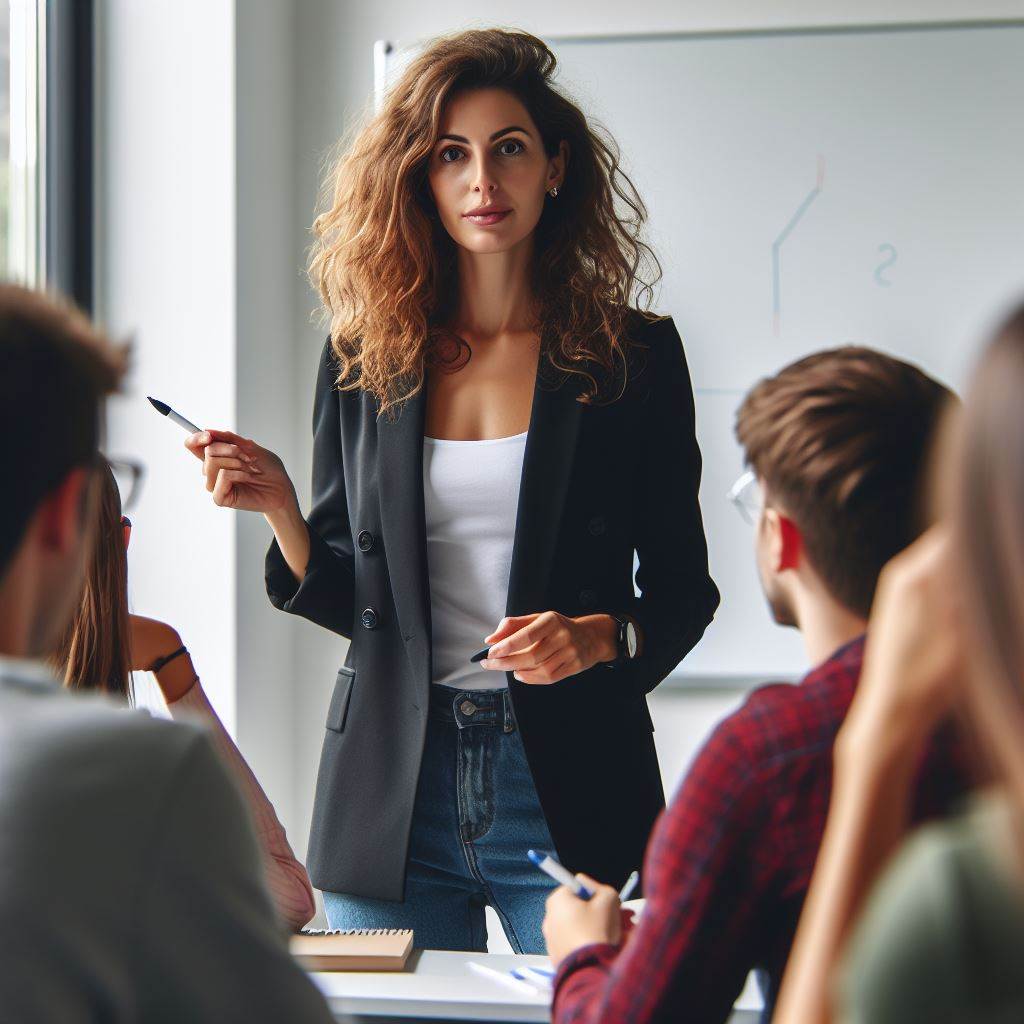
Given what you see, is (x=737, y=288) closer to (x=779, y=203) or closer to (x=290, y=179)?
(x=779, y=203)

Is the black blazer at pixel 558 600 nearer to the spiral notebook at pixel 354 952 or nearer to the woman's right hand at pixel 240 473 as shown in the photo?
the woman's right hand at pixel 240 473

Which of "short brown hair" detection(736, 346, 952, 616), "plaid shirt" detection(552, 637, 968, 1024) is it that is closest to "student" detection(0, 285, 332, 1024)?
"plaid shirt" detection(552, 637, 968, 1024)

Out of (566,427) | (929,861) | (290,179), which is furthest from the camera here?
(290,179)

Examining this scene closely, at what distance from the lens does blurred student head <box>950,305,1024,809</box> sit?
581mm

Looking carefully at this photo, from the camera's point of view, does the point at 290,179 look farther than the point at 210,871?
Yes

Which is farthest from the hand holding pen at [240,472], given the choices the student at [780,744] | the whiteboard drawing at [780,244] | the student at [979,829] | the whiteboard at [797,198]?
the whiteboard drawing at [780,244]

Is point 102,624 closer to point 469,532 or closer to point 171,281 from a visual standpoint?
point 469,532

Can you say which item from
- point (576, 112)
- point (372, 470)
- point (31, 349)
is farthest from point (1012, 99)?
point (31, 349)

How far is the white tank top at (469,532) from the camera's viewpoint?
66.1 inches

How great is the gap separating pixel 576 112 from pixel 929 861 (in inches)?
57.5

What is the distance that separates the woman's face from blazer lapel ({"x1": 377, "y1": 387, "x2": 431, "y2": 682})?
25 centimetres

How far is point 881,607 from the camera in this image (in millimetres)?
753

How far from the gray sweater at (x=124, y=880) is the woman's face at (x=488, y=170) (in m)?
1.11

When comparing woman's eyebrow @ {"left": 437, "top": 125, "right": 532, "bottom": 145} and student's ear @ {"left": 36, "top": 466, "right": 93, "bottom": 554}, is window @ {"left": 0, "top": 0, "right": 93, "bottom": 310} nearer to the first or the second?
woman's eyebrow @ {"left": 437, "top": 125, "right": 532, "bottom": 145}
